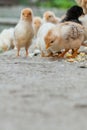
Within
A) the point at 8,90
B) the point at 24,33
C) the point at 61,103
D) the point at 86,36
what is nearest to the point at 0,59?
the point at 24,33

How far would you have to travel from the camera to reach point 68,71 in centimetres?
518

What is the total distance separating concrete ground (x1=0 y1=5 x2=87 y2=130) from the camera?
10.2ft

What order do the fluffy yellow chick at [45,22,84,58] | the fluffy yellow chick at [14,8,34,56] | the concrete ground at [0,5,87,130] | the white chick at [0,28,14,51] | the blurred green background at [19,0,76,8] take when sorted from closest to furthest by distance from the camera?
1. the concrete ground at [0,5,87,130]
2. the fluffy yellow chick at [45,22,84,58]
3. the fluffy yellow chick at [14,8,34,56]
4. the white chick at [0,28,14,51]
5. the blurred green background at [19,0,76,8]

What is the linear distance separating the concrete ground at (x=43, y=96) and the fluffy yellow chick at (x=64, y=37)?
0.36 metres

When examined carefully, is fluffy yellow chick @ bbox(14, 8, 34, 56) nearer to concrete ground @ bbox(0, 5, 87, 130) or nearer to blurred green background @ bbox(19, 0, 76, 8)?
concrete ground @ bbox(0, 5, 87, 130)

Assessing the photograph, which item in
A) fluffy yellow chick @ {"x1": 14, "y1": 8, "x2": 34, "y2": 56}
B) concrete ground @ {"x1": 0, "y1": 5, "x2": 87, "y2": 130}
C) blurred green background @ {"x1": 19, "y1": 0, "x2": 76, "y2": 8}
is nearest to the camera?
concrete ground @ {"x1": 0, "y1": 5, "x2": 87, "y2": 130}

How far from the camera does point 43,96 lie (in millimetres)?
3824

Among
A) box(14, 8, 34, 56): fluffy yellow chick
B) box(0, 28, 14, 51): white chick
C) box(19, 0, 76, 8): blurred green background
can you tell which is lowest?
box(19, 0, 76, 8): blurred green background

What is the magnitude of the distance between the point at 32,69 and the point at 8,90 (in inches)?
52.5

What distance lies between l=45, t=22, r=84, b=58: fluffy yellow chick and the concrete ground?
36 centimetres

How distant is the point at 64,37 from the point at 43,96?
2.31 meters

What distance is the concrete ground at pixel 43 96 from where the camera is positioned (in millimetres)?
3098

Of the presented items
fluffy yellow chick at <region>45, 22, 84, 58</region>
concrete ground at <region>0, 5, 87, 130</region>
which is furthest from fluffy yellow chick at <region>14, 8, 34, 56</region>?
concrete ground at <region>0, 5, 87, 130</region>

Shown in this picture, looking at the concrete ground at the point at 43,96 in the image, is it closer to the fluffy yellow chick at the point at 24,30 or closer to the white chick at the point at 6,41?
the fluffy yellow chick at the point at 24,30
